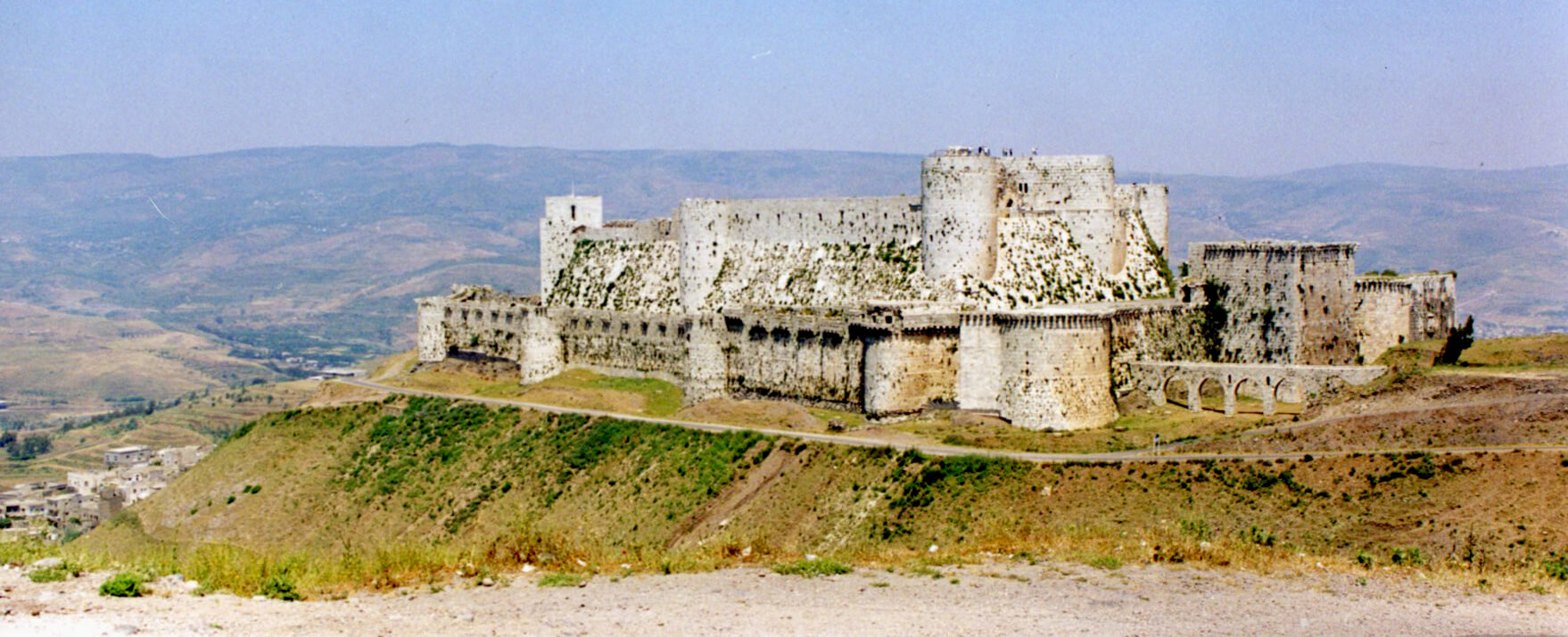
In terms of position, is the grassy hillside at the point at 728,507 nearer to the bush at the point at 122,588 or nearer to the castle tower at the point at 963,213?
the bush at the point at 122,588

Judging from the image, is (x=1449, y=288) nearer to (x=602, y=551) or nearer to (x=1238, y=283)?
(x=1238, y=283)

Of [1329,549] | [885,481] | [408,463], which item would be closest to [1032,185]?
[885,481]

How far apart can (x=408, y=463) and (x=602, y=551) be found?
39615mm

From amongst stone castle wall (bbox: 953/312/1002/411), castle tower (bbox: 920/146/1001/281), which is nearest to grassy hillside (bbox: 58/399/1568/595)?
stone castle wall (bbox: 953/312/1002/411)

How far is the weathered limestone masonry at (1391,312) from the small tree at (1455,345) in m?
3.84

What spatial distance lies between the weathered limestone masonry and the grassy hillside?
2338cm

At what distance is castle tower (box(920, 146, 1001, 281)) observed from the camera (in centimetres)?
6606

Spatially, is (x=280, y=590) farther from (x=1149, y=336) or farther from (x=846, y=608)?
(x=1149, y=336)

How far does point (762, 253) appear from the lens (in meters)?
75.9

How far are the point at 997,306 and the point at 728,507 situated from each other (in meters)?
16.8

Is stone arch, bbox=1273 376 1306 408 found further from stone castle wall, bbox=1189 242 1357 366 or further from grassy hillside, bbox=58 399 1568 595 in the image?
grassy hillside, bbox=58 399 1568 595

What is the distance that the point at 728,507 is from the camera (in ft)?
175

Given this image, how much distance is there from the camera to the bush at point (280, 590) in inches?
1041

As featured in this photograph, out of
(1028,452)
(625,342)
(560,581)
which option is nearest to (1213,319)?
(1028,452)
